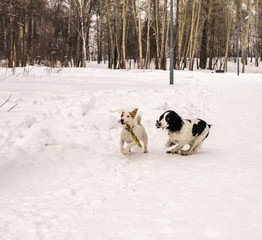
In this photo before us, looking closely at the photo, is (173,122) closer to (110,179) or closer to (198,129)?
(198,129)

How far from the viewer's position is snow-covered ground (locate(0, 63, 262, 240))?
8.13 feet

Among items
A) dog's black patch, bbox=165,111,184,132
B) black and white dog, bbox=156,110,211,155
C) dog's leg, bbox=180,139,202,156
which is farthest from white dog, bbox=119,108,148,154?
dog's leg, bbox=180,139,202,156

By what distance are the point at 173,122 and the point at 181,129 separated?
0.19 meters

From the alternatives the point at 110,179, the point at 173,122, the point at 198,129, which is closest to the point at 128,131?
the point at 173,122

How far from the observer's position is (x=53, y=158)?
4.52m

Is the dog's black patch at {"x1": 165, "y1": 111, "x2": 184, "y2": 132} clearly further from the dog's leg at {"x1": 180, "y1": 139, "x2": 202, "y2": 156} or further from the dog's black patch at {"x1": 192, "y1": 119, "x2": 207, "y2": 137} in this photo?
the dog's leg at {"x1": 180, "y1": 139, "x2": 202, "y2": 156}

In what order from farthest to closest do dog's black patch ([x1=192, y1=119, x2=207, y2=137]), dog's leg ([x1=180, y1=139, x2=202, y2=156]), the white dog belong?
dog's leg ([x1=180, y1=139, x2=202, y2=156]) < dog's black patch ([x1=192, y1=119, x2=207, y2=137]) < the white dog

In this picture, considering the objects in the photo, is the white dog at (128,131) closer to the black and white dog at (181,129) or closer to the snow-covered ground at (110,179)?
the snow-covered ground at (110,179)

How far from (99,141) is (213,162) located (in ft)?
7.39

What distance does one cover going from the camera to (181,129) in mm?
4648

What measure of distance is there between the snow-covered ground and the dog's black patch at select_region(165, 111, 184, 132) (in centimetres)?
53

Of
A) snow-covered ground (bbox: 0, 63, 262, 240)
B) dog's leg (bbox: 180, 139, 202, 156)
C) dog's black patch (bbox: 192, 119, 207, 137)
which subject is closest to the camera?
snow-covered ground (bbox: 0, 63, 262, 240)

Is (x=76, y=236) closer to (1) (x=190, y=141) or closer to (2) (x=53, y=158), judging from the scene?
(2) (x=53, y=158)

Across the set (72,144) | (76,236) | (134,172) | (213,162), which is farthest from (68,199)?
(213,162)
